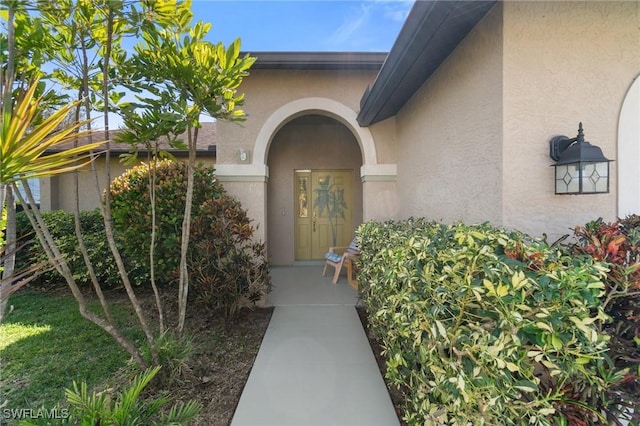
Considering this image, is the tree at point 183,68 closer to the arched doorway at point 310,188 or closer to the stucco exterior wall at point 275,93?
the stucco exterior wall at point 275,93

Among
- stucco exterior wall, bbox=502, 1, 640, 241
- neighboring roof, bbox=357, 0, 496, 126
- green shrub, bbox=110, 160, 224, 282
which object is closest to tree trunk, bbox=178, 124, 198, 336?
green shrub, bbox=110, 160, 224, 282

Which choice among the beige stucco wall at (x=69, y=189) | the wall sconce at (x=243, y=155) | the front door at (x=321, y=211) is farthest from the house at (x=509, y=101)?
the beige stucco wall at (x=69, y=189)

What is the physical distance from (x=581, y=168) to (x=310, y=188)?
680 cm

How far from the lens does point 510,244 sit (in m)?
1.99

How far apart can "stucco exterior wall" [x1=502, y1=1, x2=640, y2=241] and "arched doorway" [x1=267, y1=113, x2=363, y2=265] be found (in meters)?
5.96

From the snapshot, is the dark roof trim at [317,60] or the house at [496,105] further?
the dark roof trim at [317,60]

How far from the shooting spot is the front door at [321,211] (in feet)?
28.6

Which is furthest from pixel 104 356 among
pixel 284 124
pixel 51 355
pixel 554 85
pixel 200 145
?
pixel 200 145

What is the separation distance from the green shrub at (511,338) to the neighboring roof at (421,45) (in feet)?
7.26

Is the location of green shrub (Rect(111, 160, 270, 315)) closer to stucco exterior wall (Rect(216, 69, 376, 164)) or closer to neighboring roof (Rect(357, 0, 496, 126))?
stucco exterior wall (Rect(216, 69, 376, 164))

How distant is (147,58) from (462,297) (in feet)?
11.4

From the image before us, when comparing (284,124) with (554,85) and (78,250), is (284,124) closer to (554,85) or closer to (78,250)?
(554,85)

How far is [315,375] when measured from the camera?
3160 mm

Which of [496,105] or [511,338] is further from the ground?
A: [496,105]
